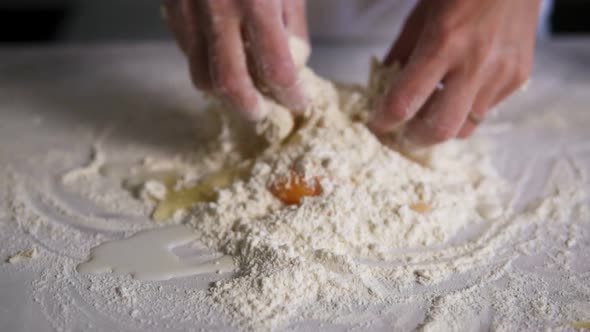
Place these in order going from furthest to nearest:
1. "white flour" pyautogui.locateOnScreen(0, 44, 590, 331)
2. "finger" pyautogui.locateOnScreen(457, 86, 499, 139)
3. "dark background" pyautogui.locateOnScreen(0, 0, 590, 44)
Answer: "dark background" pyautogui.locateOnScreen(0, 0, 590, 44) < "finger" pyautogui.locateOnScreen(457, 86, 499, 139) < "white flour" pyautogui.locateOnScreen(0, 44, 590, 331)

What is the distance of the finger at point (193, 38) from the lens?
3.21 ft

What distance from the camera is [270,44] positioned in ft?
3.05

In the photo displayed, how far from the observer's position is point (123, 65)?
1594 mm

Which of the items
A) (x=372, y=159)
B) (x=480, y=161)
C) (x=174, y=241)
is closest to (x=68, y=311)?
(x=174, y=241)

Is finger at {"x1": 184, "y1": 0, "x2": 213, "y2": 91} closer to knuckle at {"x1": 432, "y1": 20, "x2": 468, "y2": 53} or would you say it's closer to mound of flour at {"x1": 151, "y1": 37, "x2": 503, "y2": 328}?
mound of flour at {"x1": 151, "y1": 37, "x2": 503, "y2": 328}

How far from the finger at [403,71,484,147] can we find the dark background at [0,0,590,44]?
1.09 m

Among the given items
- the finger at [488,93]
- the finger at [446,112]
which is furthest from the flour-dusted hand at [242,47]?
the finger at [488,93]

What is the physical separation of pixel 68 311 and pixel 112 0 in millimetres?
1398

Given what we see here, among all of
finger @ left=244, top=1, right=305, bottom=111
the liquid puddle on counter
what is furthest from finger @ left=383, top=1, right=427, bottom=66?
the liquid puddle on counter

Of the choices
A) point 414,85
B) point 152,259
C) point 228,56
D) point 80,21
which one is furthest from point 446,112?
point 80,21

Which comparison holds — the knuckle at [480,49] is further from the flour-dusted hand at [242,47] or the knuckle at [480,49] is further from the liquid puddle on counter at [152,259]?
the liquid puddle on counter at [152,259]

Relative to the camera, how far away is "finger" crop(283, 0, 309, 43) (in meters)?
1.00

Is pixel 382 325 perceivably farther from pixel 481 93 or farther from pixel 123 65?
pixel 123 65

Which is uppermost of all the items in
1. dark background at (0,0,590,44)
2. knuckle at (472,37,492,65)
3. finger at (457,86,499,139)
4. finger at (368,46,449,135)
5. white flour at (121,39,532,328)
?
knuckle at (472,37,492,65)
